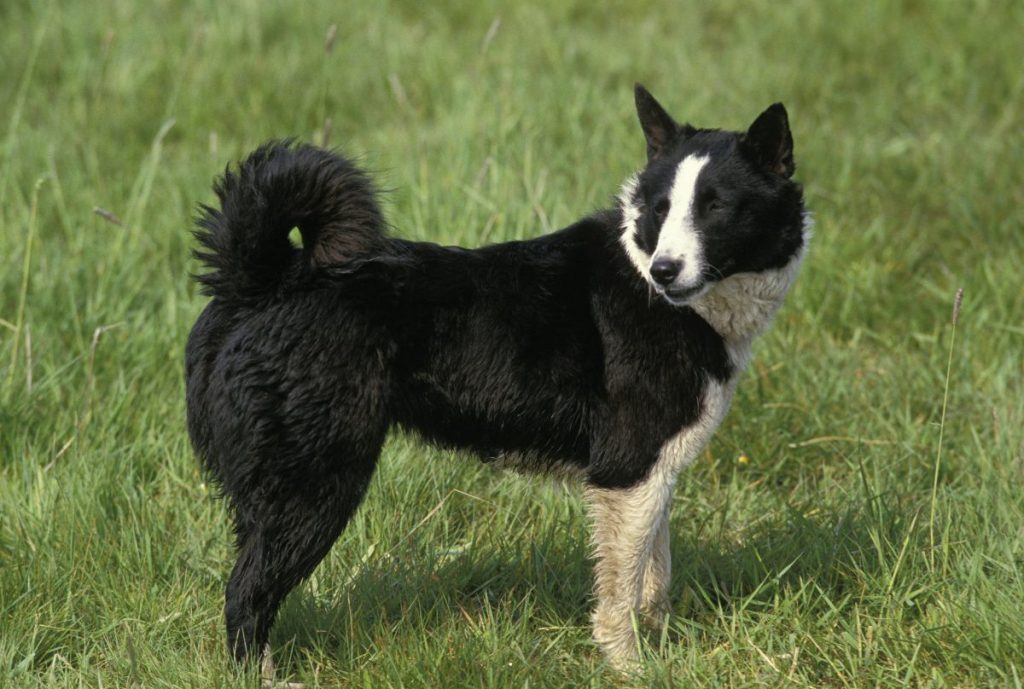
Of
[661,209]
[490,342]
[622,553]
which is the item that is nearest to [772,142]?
[661,209]

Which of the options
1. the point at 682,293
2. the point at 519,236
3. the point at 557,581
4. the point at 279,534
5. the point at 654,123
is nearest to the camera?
the point at 279,534

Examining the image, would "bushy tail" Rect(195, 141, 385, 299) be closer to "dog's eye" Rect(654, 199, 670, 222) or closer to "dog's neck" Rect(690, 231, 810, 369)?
"dog's eye" Rect(654, 199, 670, 222)

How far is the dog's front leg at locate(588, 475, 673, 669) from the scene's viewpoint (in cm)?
339

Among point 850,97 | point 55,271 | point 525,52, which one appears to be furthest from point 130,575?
point 850,97

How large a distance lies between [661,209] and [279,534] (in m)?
1.31

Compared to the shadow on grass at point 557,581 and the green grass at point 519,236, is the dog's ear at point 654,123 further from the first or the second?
the shadow on grass at point 557,581

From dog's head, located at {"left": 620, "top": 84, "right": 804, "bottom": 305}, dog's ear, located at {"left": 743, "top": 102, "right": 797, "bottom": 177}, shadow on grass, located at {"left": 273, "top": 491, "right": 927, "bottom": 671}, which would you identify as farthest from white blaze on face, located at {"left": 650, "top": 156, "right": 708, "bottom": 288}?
shadow on grass, located at {"left": 273, "top": 491, "right": 927, "bottom": 671}

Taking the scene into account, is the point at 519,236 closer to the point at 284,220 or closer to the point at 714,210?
the point at 714,210

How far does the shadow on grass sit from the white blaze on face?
873 mm

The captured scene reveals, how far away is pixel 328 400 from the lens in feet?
10.2

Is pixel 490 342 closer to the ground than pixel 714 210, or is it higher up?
closer to the ground

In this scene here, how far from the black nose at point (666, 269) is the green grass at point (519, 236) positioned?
869 millimetres

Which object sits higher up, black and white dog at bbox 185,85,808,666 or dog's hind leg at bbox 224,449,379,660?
black and white dog at bbox 185,85,808,666

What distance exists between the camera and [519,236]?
4.99 metres
